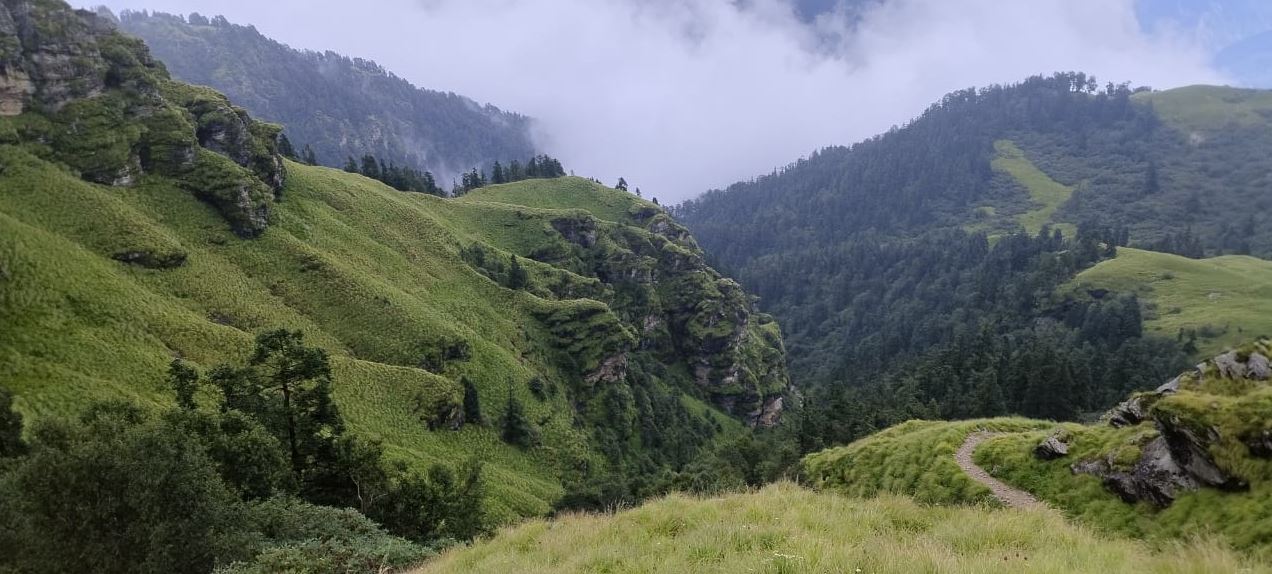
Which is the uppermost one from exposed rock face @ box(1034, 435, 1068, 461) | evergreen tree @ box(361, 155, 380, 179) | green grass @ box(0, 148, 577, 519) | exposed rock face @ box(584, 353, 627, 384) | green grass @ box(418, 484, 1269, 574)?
evergreen tree @ box(361, 155, 380, 179)

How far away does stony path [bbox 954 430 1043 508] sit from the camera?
22453 mm

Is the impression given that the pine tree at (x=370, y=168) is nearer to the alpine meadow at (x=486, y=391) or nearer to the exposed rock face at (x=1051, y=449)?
the alpine meadow at (x=486, y=391)

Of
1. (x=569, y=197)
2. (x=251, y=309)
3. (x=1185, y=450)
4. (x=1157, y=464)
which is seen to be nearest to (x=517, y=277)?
(x=251, y=309)

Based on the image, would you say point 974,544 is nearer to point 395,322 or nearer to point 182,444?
point 182,444

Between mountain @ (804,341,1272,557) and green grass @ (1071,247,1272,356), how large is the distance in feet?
388

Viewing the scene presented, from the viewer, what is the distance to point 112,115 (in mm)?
73375

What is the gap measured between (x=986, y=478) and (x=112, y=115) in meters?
97.2

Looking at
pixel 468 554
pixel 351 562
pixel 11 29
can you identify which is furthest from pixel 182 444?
pixel 11 29

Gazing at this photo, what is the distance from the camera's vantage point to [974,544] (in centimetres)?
889

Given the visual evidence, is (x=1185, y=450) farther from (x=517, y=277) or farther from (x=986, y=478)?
(x=517, y=277)

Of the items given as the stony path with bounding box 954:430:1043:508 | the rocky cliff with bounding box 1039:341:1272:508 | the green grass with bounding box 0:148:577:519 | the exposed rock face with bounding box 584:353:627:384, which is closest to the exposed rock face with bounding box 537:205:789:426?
the exposed rock face with bounding box 584:353:627:384

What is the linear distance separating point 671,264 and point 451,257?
72.0m

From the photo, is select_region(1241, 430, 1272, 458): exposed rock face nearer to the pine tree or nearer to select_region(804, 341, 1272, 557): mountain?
select_region(804, 341, 1272, 557): mountain

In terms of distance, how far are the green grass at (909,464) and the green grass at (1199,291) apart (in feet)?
369
